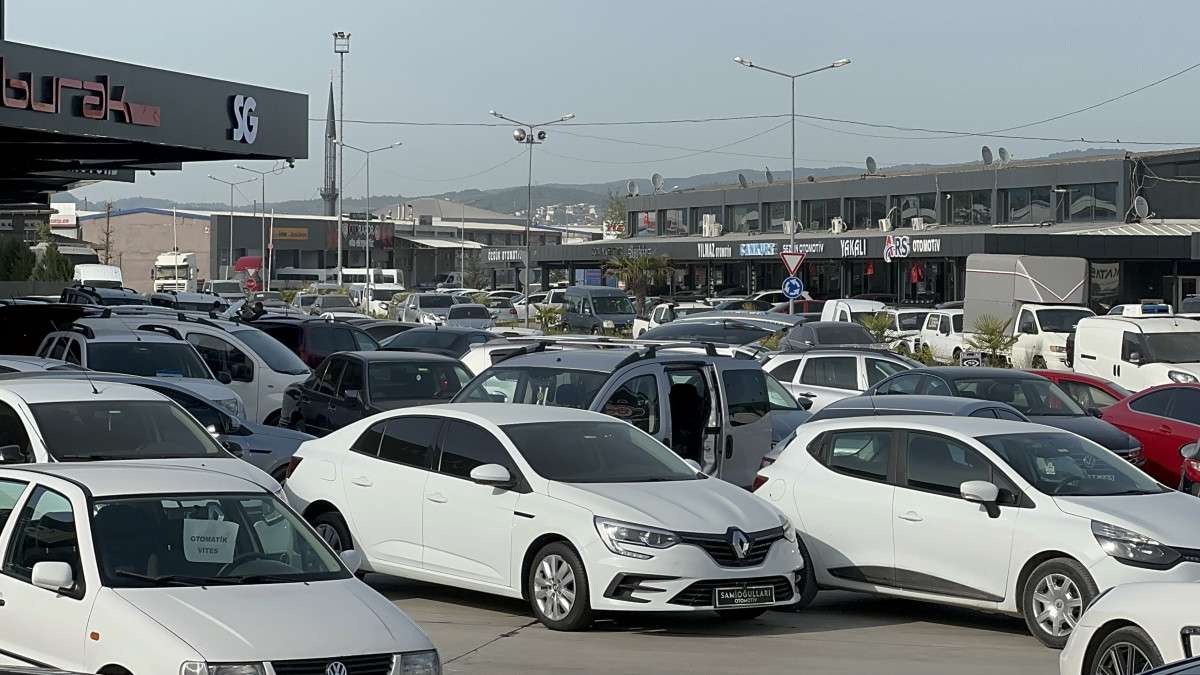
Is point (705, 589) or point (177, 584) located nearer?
point (177, 584)

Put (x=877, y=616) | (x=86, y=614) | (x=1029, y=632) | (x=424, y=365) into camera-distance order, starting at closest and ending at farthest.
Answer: (x=86, y=614)
(x=1029, y=632)
(x=877, y=616)
(x=424, y=365)

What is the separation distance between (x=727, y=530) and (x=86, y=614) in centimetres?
476

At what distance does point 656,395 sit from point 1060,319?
968 inches

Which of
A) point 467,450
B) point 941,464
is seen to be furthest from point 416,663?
point 941,464

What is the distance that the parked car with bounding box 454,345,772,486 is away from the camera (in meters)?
15.1

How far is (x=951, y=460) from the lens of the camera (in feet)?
38.2

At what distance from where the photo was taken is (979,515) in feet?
36.7

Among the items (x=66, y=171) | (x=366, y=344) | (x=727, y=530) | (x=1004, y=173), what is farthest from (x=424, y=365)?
(x=1004, y=173)

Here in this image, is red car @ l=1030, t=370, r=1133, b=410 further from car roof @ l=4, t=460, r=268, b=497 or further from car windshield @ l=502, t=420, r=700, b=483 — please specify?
car roof @ l=4, t=460, r=268, b=497

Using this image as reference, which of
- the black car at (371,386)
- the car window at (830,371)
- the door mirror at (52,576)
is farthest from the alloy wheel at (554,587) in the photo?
the car window at (830,371)

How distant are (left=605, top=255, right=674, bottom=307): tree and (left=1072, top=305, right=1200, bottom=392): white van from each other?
147 feet

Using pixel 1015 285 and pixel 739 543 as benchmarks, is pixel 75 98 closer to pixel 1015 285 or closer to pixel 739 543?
pixel 739 543

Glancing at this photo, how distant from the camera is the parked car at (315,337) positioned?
27625 millimetres

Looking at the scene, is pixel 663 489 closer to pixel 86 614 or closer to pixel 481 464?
pixel 481 464
